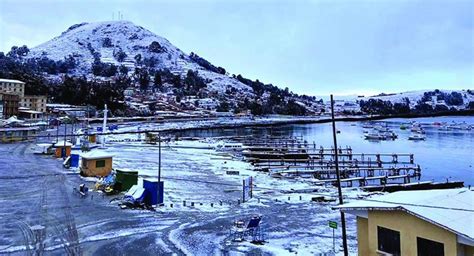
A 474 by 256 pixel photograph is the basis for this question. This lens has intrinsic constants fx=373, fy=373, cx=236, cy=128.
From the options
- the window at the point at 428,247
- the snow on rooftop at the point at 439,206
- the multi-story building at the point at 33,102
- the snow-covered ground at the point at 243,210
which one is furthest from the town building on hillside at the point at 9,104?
the window at the point at 428,247

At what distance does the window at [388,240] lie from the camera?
33.8 feet

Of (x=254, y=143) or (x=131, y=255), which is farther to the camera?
(x=254, y=143)

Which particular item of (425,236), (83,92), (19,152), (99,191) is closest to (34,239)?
(99,191)

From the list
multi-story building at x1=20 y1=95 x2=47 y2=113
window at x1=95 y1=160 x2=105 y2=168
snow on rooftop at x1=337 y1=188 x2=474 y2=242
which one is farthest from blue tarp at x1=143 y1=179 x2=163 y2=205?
multi-story building at x1=20 y1=95 x2=47 y2=113

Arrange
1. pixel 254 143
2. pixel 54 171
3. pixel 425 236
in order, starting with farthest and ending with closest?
pixel 254 143 < pixel 54 171 < pixel 425 236

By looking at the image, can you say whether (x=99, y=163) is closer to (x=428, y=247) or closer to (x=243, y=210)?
(x=243, y=210)

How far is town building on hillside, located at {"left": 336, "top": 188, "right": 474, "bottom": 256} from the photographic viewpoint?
8875 mm

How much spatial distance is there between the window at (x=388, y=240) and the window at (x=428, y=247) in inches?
24.9

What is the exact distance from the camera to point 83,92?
113 meters

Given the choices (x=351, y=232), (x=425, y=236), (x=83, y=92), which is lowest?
(x=351, y=232)

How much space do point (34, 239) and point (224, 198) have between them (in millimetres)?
12471

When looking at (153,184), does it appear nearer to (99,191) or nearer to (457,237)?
(99,191)

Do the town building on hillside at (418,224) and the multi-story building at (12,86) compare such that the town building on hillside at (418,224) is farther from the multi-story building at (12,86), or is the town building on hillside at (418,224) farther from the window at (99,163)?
the multi-story building at (12,86)

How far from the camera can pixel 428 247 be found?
373 inches
